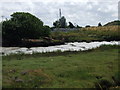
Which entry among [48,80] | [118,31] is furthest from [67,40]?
[48,80]

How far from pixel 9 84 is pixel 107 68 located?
15.3 feet

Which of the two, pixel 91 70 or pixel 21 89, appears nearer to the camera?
pixel 21 89

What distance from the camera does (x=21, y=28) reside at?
1369 inches

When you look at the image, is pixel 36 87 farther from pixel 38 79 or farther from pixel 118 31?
pixel 118 31

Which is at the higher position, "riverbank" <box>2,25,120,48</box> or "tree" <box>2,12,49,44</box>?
"tree" <box>2,12,49,44</box>

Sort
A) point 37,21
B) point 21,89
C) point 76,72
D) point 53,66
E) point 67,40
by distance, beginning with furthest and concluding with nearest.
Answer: point 67,40, point 37,21, point 53,66, point 76,72, point 21,89

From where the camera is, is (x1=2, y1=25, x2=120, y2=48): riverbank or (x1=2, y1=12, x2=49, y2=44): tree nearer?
(x1=2, y1=25, x2=120, y2=48): riverbank

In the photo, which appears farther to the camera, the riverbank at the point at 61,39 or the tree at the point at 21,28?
the tree at the point at 21,28

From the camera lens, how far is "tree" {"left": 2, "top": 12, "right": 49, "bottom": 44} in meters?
33.7

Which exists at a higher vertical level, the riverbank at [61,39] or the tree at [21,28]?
the tree at [21,28]

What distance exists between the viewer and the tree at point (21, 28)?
111 feet

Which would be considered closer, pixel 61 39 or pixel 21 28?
pixel 21 28

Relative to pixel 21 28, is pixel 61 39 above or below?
below

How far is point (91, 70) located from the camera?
33.2 feet
